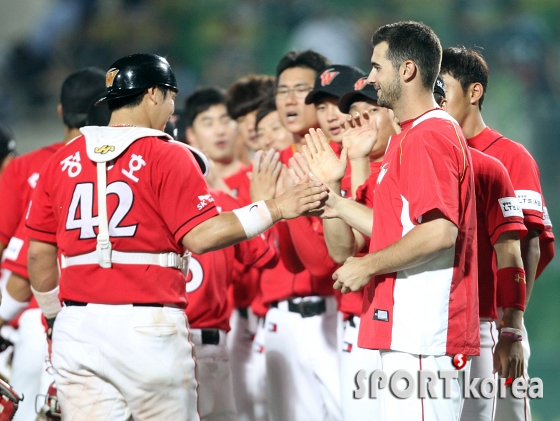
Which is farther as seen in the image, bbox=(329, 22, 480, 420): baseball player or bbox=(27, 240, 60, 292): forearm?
bbox=(27, 240, 60, 292): forearm

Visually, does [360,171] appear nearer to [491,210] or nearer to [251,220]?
[491,210]

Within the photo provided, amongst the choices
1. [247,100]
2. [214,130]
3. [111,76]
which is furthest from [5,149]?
[111,76]

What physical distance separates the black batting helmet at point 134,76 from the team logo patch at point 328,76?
175 centimetres

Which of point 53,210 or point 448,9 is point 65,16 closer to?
point 448,9

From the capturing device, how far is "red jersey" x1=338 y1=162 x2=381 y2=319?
4.27m

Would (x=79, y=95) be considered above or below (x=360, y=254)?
above

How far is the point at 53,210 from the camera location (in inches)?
150

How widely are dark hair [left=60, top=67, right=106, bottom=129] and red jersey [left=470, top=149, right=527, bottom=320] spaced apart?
2789 millimetres

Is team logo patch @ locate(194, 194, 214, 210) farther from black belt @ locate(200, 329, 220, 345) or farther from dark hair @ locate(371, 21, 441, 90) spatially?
black belt @ locate(200, 329, 220, 345)

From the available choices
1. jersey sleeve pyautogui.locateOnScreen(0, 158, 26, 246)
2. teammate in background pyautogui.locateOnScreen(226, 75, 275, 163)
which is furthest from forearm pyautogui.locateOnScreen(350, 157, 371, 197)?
teammate in background pyautogui.locateOnScreen(226, 75, 275, 163)

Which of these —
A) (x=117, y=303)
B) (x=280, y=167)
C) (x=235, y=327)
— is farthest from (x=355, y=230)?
(x=235, y=327)

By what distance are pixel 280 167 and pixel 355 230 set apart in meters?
0.73

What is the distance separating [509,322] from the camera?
393 cm

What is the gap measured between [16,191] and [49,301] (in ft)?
5.25
